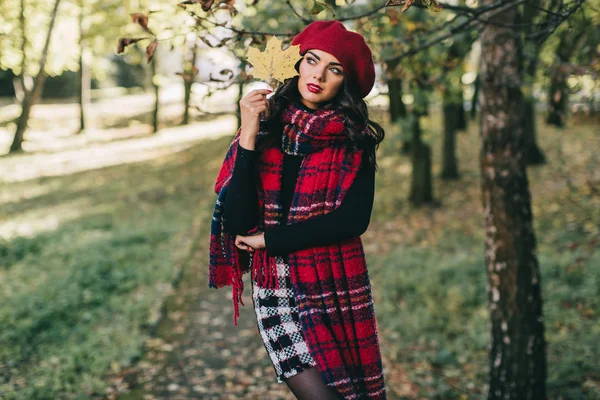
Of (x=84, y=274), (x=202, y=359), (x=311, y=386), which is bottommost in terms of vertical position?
(x=202, y=359)

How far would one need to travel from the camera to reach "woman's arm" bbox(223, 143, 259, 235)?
6.86 feet

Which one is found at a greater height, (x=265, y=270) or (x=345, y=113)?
(x=345, y=113)

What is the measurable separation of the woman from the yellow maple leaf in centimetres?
8

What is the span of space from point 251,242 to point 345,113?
2.26 ft

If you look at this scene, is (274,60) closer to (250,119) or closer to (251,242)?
(250,119)

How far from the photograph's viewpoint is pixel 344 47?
7.06ft

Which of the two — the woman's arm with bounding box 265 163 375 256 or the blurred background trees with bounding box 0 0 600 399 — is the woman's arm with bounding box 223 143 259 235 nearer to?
the woman's arm with bounding box 265 163 375 256

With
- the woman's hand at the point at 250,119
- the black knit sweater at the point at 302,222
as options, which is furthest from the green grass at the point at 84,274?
the woman's hand at the point at 250,119

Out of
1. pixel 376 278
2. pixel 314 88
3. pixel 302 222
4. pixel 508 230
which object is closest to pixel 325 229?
pixel 302 222

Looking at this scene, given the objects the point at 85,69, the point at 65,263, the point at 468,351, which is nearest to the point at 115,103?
the point at 85,69

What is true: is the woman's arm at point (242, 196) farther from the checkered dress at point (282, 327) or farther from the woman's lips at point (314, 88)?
the woman's lips at point (314, 88)

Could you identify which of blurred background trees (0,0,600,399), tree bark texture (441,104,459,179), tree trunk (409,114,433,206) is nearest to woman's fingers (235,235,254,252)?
blurred background trees (0,0,600,399)

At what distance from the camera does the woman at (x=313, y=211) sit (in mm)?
2104

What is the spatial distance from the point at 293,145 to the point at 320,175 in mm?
175
